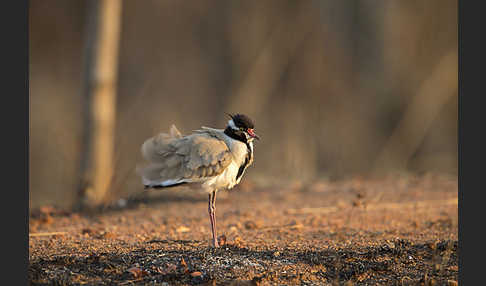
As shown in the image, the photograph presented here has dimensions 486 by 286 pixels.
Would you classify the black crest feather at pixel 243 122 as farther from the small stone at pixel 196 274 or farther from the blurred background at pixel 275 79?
the blurred background at pixel 275 79

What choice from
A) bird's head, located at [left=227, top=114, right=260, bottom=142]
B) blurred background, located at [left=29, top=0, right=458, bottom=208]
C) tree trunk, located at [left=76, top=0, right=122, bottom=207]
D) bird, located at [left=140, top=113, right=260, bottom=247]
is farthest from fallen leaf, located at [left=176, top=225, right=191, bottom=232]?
blurred background, located at [left=29, top=0, right=458, bottom=208]

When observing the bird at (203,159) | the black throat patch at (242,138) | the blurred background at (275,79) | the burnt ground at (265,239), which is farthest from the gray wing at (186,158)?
the blurred background at (275,79)

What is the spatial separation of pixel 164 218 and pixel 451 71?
35.0 feet

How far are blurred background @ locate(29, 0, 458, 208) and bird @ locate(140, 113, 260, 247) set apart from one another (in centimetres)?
721

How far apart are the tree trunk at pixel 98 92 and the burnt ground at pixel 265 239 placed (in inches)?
56.0

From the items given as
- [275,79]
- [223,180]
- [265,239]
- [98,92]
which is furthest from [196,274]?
[275,79]

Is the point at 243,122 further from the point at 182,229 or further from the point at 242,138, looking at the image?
the point at 182,229

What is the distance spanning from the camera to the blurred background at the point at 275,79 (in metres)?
13.6

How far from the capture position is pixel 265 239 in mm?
5496

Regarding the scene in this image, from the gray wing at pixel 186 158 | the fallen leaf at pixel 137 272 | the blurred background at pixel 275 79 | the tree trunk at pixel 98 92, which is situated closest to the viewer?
the fallen leaf at pixel 137 272

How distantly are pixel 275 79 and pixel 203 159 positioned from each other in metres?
10.0

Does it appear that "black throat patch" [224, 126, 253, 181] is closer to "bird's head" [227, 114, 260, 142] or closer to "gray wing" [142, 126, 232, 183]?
"bird's head" [227, 114, 260, 142]

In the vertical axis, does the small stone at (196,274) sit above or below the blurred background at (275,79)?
below

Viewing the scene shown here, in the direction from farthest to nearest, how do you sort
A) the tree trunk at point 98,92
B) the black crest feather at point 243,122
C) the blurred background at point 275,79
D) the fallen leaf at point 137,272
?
the blurred background at point 275,79, the tree trunk at point 98,92, the black crest feather at point 243,122, the fallen leaf at point 137,272
